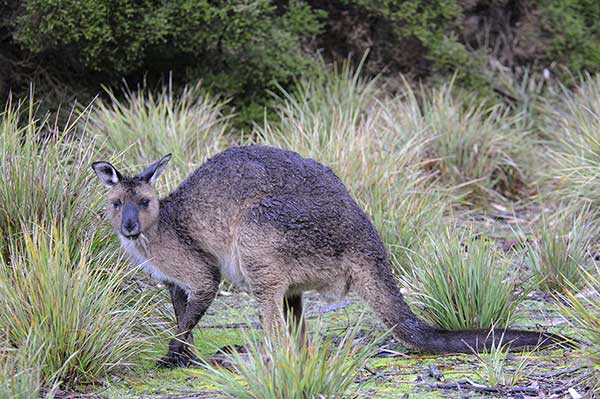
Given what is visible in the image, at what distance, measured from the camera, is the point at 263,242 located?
217 inches

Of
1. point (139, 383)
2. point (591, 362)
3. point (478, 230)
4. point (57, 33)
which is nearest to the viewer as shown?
point (591, 362)

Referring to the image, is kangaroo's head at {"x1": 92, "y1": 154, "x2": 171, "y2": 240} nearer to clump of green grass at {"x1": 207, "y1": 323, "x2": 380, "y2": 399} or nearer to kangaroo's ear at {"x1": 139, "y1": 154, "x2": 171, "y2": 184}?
kangaroo's ear at {"x1": 139, "y1": 154, "x2": 171, "y2": 184}

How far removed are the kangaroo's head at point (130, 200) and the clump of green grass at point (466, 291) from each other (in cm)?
172

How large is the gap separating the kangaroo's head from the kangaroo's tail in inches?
54.2

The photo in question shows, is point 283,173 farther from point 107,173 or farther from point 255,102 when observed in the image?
point 255,102

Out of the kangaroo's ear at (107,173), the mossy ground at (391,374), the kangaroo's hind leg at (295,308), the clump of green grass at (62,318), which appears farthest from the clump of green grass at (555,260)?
the clump of green grass at (62,318)

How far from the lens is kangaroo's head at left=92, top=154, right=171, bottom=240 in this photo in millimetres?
5836

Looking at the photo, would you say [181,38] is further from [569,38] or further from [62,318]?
[62,318]

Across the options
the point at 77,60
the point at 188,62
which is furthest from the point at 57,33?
the point at 188,62

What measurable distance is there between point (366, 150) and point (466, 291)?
3.08 m

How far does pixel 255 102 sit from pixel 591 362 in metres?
6.75

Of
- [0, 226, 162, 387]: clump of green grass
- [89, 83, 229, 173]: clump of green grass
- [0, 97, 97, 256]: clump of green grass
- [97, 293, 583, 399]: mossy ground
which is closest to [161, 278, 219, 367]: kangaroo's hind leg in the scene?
[97, 293, 583, 399]: mossy ground

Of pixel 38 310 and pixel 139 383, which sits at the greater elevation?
pixel 38 310

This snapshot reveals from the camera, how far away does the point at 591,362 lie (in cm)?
479
